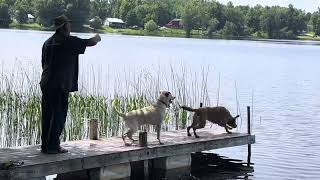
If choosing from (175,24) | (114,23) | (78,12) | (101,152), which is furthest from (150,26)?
(101,152)

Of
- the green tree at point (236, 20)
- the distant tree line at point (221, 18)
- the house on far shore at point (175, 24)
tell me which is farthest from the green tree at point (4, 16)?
the green tree at point (236, 20)

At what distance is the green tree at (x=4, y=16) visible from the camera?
10475 centimetres

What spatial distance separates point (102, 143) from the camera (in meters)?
12.1

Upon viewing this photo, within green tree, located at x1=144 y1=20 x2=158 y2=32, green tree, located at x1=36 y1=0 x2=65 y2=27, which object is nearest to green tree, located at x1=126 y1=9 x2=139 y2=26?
green tree, located at x1=144 y1=20 x2=158 y2=32

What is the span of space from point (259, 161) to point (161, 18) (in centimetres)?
12770

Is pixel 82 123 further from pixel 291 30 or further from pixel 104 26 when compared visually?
pixel 291 30

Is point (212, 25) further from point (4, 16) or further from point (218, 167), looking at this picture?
point (218, 167)

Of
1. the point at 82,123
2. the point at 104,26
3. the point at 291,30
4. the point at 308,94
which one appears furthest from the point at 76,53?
the point at 291,30

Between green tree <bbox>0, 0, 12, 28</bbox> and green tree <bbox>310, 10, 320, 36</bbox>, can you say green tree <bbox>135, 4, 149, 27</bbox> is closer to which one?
green tree <bbox>0, 0, 12, 28</bbox>

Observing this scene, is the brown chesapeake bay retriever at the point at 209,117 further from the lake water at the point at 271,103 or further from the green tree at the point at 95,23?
the green tree at the point at 95,23

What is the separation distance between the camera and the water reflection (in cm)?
1347

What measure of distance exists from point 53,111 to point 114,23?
122 m

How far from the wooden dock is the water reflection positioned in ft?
2.08

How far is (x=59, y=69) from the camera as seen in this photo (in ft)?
32.8
